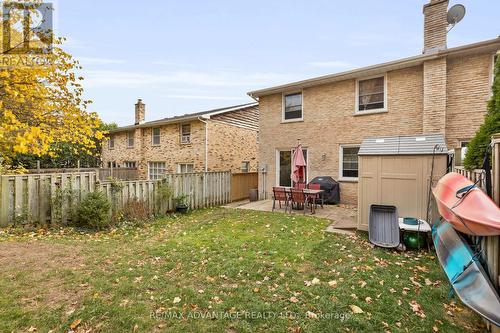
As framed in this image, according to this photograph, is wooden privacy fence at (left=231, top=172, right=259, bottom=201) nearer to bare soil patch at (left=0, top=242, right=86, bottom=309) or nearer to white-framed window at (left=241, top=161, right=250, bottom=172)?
white-framed window at (left=241, top=161, right=250, bottom=172)

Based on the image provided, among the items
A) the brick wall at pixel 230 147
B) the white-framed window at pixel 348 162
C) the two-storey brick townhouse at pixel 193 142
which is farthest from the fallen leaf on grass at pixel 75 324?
the brick wall at pixel 230 147

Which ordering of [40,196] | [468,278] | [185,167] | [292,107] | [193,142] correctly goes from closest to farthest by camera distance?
[468,278], [40,196], [292,107], [193,142], [185,167]

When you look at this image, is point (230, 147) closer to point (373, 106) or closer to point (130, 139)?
point (373, 106)

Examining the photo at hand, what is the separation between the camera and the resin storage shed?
606 cm

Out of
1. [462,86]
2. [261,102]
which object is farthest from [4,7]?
[462,86]

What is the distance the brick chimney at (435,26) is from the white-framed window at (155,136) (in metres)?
17.6

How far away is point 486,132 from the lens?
405 centimetres

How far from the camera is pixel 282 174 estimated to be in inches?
532

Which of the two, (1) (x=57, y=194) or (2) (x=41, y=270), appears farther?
(1) (x=57, y=194)

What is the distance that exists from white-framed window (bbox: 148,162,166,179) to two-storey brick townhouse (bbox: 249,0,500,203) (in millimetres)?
9235

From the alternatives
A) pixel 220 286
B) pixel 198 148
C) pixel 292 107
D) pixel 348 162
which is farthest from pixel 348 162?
pixel 198 148

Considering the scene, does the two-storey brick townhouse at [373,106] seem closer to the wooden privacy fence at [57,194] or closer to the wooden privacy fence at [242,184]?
the wooden privacy fence at [242,184]

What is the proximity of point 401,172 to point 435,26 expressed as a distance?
298 inches

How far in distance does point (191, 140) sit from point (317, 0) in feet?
36.1
